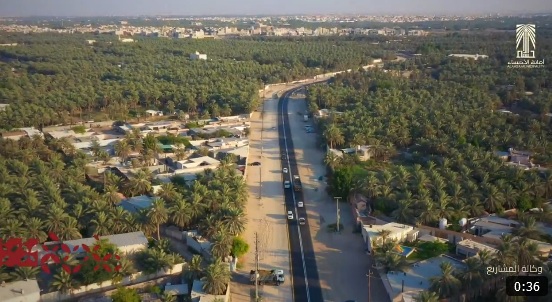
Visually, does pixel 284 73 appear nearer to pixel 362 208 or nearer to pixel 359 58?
pixel 359 58

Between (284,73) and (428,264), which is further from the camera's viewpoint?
(284,73)

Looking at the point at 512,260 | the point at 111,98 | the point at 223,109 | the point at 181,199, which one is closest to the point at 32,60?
the point at 111,98

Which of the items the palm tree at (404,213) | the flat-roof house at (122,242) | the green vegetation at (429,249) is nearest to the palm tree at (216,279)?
the flat-roof house at (122,242)

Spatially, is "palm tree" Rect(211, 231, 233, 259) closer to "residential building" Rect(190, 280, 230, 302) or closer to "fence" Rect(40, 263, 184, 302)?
"fence" Rect(40, 263, 184, 302)

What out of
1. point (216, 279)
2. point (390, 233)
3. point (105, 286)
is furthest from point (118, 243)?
point (390, 233)

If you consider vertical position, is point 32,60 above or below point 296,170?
above

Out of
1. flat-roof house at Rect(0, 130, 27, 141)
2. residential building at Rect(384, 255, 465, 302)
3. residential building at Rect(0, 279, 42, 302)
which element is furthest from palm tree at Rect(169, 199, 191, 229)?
flat-roof house at Rect(0, 130, 27, 141)
